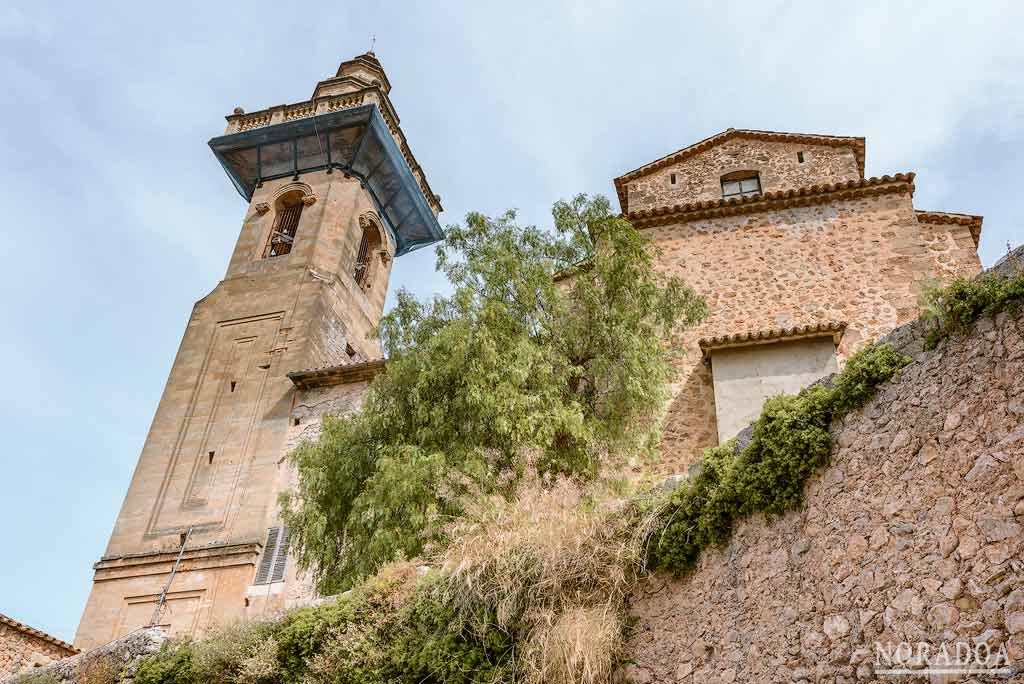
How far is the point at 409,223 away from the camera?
27641 mm

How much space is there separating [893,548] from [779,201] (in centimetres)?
1102

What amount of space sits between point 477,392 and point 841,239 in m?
7.88

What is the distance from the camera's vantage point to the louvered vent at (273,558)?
15.4 m

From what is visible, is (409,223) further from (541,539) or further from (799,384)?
(541,539)

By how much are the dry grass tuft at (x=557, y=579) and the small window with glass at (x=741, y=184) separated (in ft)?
33.9

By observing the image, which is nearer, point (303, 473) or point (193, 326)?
point (303, 473)

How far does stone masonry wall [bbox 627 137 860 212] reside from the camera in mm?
15602

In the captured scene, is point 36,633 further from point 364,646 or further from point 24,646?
point 364,646

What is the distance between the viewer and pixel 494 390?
1005 centimetres

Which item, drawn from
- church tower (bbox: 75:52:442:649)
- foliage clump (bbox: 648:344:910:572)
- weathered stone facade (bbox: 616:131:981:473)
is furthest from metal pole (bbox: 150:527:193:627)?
foliage clump (bbox: 648:344:910:572)

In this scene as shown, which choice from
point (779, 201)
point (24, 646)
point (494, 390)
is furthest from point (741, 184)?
point (24, 646)

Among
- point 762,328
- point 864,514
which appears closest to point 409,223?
point 762,328

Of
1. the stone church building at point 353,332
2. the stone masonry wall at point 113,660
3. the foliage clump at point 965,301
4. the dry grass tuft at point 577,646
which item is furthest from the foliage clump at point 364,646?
the foliage clump at point 965,301

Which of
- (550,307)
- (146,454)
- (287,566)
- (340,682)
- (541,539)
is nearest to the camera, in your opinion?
(541,539)
